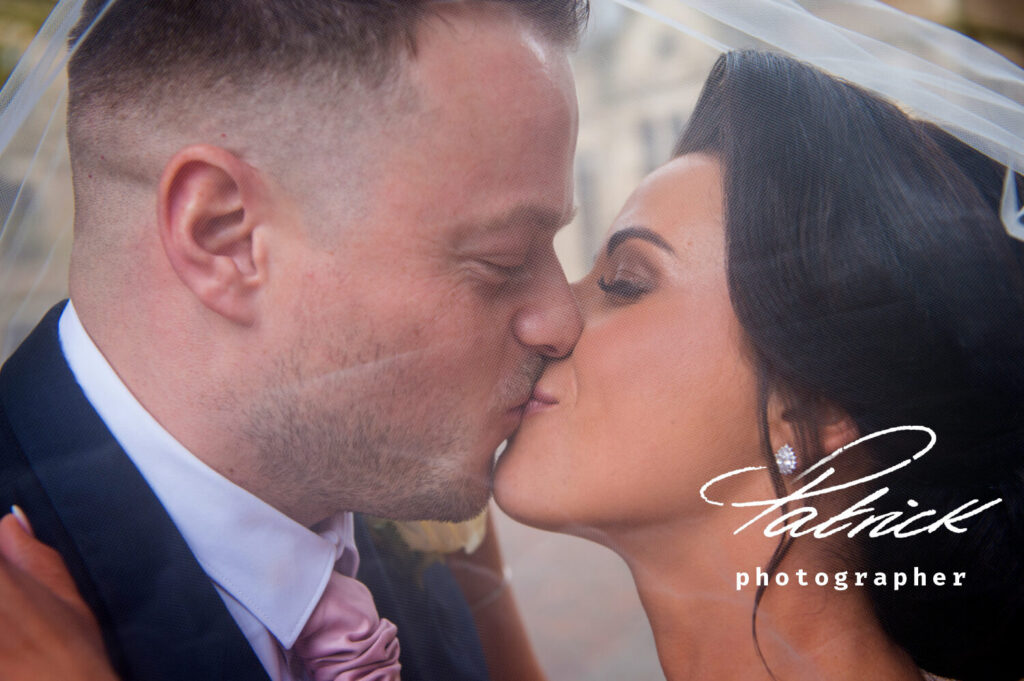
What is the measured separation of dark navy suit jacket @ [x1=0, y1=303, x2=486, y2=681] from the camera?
0.61 metres

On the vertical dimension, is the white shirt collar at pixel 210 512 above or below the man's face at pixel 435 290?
below

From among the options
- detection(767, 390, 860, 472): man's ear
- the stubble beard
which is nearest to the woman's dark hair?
detection(767, 390, 860, 472): man's ear

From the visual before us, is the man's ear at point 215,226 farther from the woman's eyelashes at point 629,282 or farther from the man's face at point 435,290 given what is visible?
the woman's eyelashes at point 629,282

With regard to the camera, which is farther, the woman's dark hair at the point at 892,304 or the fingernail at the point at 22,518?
the woman's dark hair at the point at 892,304

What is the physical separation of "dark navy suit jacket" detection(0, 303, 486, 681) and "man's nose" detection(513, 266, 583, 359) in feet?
1.23

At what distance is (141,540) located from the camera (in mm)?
625

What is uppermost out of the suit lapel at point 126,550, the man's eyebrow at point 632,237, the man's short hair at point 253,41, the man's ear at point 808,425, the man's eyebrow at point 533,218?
the man's short hair at point 253,41

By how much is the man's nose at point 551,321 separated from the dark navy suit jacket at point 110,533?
37 centimetres

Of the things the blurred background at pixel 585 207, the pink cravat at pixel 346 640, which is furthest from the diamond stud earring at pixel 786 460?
the pink cravat at pixel 346 640

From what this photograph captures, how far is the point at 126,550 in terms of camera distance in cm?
62

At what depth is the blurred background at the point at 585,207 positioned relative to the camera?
0.70m

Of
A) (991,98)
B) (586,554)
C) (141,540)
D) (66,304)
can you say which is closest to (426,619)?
(586,554)

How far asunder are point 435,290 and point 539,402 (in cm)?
15

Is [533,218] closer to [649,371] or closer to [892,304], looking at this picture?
[649,371]
